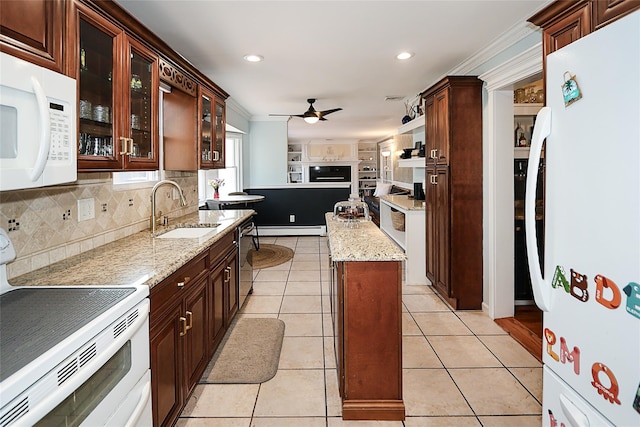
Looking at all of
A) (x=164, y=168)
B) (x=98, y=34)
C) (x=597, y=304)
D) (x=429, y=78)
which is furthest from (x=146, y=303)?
(x=429, y=78)

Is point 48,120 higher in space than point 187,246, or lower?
higher

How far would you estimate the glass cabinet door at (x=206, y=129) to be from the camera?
3.35 metres

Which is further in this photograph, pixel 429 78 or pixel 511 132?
pixel 429 78

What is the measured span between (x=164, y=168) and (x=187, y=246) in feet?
3.92

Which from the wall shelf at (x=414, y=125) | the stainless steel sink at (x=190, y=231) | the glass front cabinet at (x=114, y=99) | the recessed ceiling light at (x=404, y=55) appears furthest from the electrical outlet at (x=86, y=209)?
the wall shelf at (x=414, y=125)

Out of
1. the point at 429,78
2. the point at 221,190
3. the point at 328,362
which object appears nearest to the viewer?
the point at 328,362

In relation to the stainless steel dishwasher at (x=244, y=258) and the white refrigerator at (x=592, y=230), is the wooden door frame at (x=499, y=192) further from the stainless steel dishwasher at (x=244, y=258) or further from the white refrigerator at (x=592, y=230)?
the stainless steel dishwasher at (x=244, y=258)

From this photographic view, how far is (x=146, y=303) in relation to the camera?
1.47m

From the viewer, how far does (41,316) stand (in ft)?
3.85

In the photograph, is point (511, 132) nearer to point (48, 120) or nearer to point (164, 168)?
point (164, 168)

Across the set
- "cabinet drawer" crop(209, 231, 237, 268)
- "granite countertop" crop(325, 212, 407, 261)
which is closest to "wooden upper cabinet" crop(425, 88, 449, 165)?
"granite countertop" crop(325, 212, 407, 261)

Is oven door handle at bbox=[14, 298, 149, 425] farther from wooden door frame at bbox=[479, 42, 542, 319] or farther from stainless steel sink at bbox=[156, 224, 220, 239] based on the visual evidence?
wooden door frame at bbox=[479, 42, 542, 319]

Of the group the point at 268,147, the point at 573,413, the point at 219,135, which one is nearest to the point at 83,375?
the point at 573,413

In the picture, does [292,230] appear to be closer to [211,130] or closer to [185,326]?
[211,130]
